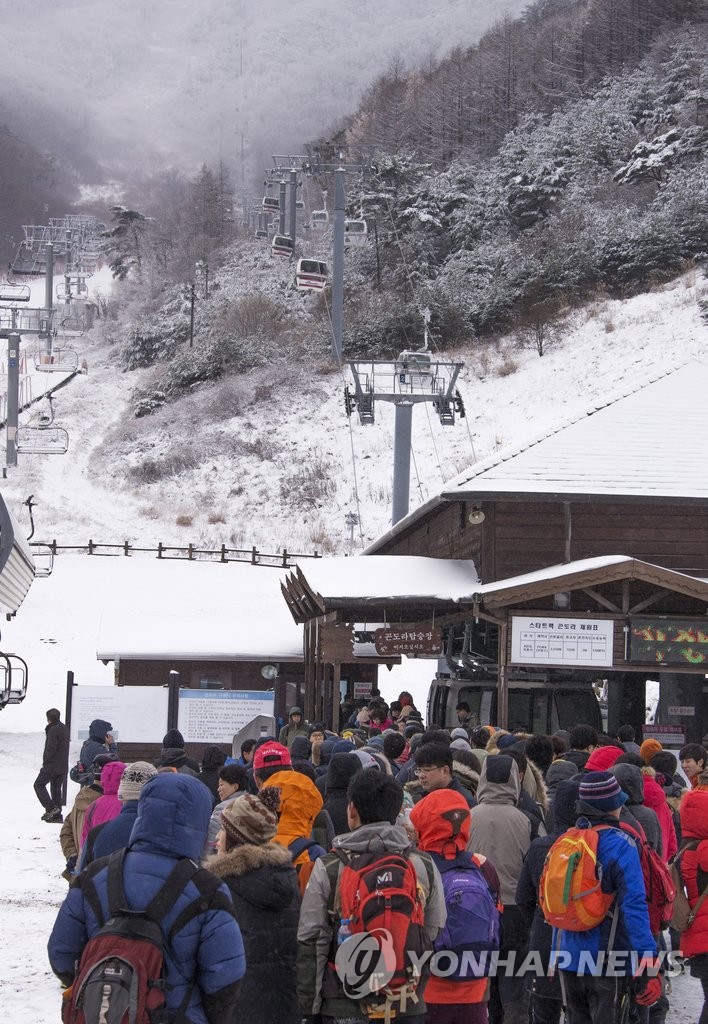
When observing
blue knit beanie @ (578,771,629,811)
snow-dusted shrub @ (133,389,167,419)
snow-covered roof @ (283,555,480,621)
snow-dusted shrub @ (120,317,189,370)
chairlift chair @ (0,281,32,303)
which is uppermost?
snow-dusted shrub @ (120,317,189,370)

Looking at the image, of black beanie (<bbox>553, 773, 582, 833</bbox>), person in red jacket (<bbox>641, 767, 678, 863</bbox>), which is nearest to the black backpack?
black beanie (<bbox>553, 773, 582, 833</bbox>)

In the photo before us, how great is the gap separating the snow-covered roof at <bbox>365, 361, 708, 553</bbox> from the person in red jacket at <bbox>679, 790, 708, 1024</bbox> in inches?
459

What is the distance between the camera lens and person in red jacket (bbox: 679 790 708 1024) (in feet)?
20.2

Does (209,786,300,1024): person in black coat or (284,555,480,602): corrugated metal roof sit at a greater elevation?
(284,555,480,602): corrugated metal roof

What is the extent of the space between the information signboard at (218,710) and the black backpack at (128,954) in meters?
11.4

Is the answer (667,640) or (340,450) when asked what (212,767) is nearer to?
(667,640)

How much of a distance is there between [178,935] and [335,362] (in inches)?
2320

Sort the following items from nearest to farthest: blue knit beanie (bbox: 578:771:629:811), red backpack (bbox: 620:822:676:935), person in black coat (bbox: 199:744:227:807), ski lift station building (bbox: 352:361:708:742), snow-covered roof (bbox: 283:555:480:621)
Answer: blue knit beanie (bbox: 578:771:629:811) < red backpack (bbox: 620:822:676:935) < person in black coat (bbox: 199:744:227:807) < snow-covered roof (bbox: 283:555:480:621) < ski lift station building (bbox: 352:361:708:742)

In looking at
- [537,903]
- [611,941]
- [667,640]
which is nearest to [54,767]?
[667,640]

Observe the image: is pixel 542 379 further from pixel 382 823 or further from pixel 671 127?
pixel 382 823

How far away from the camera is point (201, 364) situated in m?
65.1

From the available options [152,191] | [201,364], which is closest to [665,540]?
[201,364]

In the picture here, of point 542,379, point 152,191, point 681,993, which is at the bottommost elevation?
point 681,993

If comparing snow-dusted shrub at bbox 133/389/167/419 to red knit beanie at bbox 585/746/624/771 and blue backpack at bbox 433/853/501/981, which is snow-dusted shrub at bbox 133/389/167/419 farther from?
A: blue backpack at bbox 433/853/501/981
